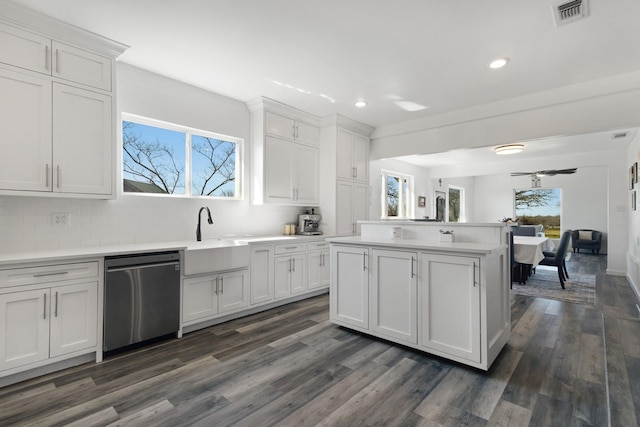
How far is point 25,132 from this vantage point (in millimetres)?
2412

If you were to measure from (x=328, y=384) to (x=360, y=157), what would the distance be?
392 cm

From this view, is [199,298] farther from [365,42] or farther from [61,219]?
[365,42]

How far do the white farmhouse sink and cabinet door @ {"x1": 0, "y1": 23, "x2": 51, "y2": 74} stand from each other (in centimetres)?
188

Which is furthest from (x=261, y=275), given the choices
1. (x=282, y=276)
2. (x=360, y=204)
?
(x=360, y=204)

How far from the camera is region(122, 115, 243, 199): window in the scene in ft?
11.0

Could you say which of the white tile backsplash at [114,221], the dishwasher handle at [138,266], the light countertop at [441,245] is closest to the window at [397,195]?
the white tile backsplash at [114,221]

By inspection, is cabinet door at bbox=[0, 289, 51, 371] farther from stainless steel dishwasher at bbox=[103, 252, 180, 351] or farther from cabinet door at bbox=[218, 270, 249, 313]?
cabinet door at bbox=[218, 270, 249, 313]

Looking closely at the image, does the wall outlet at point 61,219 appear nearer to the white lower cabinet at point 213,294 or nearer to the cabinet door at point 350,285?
the white lower cabinet at point 213,294

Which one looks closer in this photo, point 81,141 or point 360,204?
point 81,141

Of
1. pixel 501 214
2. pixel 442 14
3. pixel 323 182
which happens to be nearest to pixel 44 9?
pixel 442 14

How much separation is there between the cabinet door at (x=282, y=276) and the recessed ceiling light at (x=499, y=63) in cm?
321

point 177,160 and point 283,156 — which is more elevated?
point 283,156

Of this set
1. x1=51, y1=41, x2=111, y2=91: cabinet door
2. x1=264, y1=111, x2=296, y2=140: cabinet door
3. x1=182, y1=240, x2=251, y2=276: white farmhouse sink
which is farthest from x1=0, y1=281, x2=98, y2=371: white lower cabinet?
x1=264, y1=111, x2=296, y2=140: cabinet door

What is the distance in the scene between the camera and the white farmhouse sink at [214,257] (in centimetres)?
303
